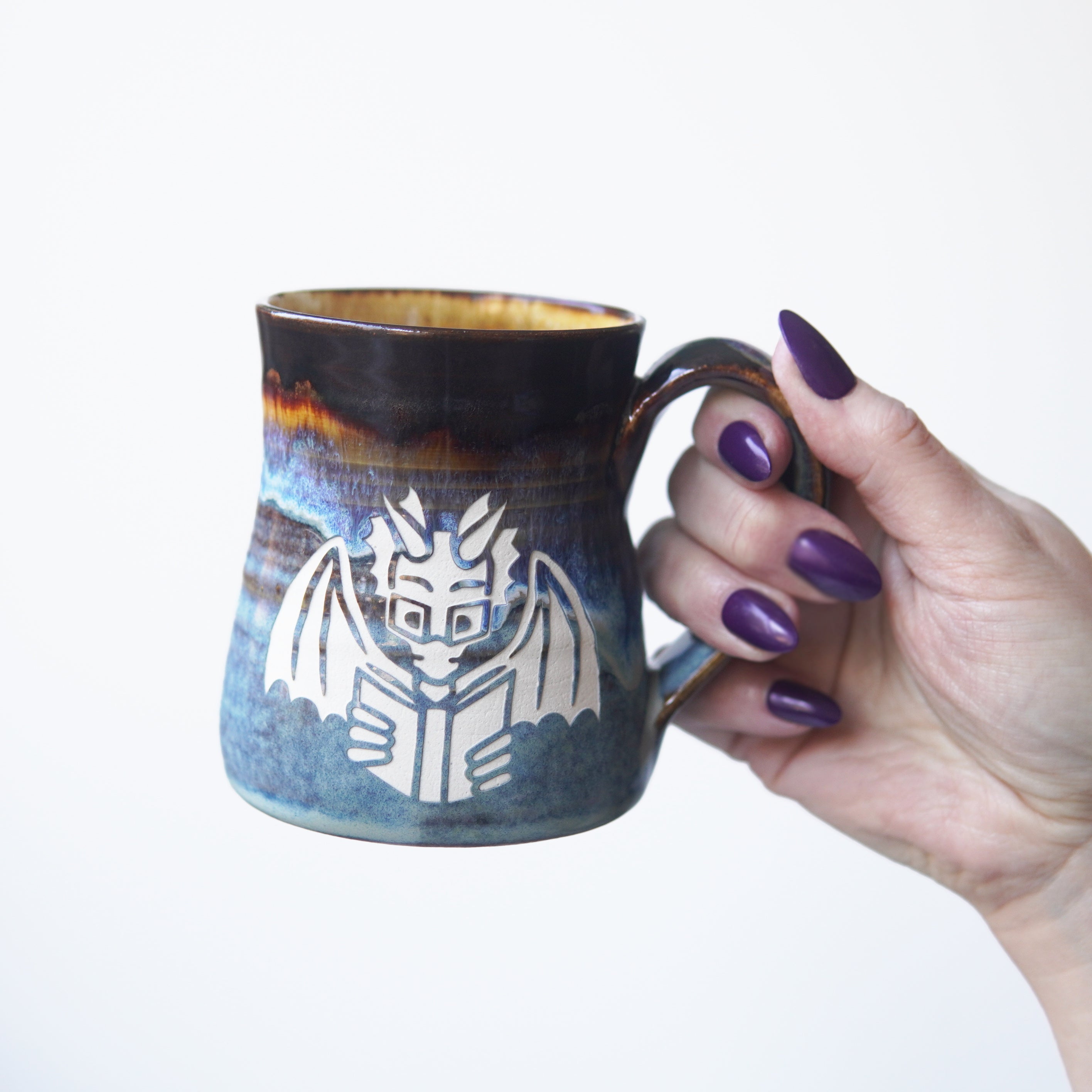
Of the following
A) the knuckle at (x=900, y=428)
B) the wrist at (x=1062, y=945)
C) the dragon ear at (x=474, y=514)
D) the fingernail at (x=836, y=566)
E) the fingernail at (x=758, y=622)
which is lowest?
the wrist at (x=1062, y=945)

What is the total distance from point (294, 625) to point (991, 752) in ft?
2.33

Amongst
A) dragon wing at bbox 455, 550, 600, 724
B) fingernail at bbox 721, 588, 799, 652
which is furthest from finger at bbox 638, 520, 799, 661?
dragon wing at bbox 455, 550, 600, 724

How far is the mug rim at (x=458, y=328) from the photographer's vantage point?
28.8 inches

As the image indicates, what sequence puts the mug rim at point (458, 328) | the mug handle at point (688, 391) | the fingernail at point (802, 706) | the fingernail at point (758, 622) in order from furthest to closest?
the fingernail at point (802, 706) → the fingernail at point (758, 622) → the mug handle at point (688, 391) → the mug rim at point (458, 328)

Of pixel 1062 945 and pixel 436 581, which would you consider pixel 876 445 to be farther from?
pixel 1062 945

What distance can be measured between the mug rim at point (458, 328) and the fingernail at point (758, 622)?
0.26 meters

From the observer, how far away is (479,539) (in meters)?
0.77

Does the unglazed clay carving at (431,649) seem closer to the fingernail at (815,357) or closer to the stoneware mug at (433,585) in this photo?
the stoneware mug at (433,585)

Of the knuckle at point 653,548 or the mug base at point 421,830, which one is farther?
the knuckle at point 653,548

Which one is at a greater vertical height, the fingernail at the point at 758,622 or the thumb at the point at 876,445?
the thumb at the point at 876,445

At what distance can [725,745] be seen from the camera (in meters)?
1.32

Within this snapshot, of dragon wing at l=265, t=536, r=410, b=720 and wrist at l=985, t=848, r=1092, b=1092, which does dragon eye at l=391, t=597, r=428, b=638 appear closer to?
dragon wing at l=265, t=536, r=410, b=720

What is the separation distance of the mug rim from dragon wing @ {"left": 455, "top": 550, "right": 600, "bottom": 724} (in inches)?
6.0

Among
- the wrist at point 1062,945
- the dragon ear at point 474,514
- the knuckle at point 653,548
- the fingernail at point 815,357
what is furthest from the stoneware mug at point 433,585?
the wrist at point 1062,945
